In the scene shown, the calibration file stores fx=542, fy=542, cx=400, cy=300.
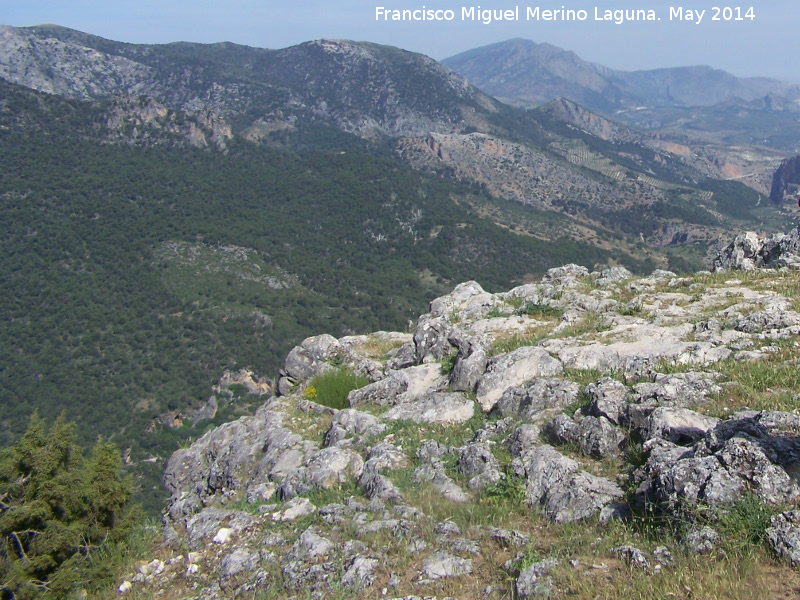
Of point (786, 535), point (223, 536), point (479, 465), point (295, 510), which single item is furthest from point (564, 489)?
point (223, 536)

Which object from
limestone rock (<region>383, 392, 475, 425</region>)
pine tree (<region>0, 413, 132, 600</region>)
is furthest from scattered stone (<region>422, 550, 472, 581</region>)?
pine tree (<region>0, 413, 132, 600</region>)

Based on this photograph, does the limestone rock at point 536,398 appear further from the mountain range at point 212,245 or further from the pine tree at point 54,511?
the mountain range at point 212,245

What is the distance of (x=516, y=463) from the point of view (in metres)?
7.86

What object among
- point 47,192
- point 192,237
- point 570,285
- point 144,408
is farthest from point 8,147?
point 570,285

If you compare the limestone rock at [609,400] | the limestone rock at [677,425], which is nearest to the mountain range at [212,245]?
the limestone rock at [609,400]

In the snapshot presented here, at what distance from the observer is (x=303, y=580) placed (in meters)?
6.29

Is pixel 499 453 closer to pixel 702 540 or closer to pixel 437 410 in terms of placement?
pixel 437 410

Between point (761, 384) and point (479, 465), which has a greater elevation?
point (761, 384)

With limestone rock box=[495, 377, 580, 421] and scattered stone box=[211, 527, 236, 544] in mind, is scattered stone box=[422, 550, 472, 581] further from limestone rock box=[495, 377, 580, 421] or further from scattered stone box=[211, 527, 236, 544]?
limestone rock box=[495, 377, 580, 421]

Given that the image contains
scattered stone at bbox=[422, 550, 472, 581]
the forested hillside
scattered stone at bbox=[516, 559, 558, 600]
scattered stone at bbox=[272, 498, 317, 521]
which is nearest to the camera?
scattered stone at bbox=[516, 559, 558, 600]

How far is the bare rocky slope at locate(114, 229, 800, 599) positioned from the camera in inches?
222

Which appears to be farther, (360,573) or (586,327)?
(586,327)

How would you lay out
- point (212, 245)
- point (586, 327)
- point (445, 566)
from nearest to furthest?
point (445, 566) → point (586, 327) → point (212, 245)

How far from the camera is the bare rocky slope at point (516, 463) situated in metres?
5.64
